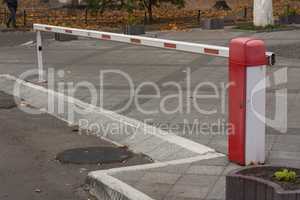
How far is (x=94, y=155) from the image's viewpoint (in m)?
7.69

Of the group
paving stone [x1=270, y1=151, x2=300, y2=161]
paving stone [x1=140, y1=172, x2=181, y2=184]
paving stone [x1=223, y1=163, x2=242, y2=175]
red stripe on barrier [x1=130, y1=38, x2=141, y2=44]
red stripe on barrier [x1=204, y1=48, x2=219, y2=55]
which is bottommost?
paving stone [x1=140, y1=172, x2=181, y2=184]

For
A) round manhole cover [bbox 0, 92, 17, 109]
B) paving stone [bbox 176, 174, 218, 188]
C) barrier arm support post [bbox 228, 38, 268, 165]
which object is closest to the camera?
paving stone [bbox 176, 174, 218, 188]

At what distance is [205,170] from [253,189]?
55.8 inches

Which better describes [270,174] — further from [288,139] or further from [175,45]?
[175,45]

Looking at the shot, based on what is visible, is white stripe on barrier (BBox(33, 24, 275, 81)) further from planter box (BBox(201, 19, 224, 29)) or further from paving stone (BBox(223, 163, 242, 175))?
planter box (BBox(201, 19, 224, 29))

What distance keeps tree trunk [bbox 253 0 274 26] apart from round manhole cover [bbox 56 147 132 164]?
14730mm

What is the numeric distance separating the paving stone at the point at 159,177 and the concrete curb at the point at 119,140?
9.3 inches

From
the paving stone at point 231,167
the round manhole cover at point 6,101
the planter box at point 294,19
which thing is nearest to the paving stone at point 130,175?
the paving stone at point 231,167

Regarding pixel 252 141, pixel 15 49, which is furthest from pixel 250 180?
pixel 15 49

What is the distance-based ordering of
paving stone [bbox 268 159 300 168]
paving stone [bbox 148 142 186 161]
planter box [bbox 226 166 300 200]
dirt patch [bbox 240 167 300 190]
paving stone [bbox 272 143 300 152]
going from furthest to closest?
paving stone [bbox 148 142 186 161] → paving stone [bbox 272 143 300 152] → paving stone [bbox 268 159 300 168] → dirt patch [bbox 240 167 300 190] → planter box [bbox 226 166 300 200]

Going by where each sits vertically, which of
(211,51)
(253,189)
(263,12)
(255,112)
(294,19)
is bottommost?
(253,189)

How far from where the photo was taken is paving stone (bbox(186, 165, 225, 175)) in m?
6.40

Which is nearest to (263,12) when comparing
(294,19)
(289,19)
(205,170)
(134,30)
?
(289,19)

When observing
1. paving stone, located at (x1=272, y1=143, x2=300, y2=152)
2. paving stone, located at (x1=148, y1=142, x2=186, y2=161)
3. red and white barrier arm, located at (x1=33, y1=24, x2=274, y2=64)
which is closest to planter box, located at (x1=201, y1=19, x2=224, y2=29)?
red and white barrier arm, located at (x1=33, y1=24, x2=274, y2=64)
